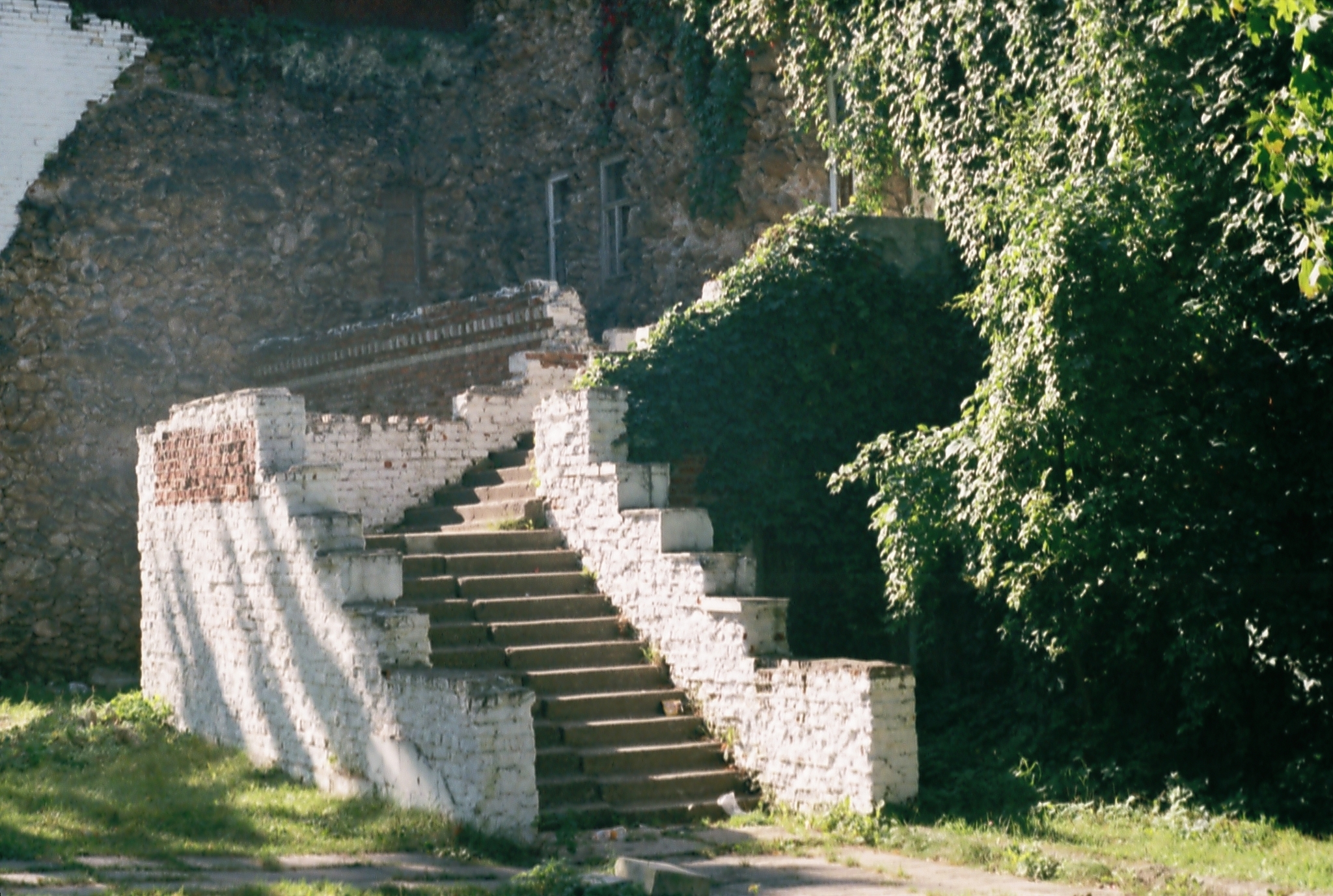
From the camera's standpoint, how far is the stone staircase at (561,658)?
973 centimetres

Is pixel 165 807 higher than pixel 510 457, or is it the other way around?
pixel 510 457

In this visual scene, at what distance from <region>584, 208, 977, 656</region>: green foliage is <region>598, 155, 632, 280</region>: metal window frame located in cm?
474

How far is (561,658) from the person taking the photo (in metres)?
10.9

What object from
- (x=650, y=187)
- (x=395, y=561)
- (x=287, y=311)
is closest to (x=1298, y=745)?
(x=395, y=561)

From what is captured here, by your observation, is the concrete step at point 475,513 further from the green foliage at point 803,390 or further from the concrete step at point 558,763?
the concrete step at point 558,763

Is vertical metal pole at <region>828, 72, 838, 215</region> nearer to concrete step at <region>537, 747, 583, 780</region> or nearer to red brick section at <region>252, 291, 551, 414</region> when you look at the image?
red brick section at <region>252, 291, 551, 414</region>

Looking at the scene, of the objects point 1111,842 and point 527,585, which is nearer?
point 1111,842

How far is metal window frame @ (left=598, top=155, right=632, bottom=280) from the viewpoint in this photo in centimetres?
1745

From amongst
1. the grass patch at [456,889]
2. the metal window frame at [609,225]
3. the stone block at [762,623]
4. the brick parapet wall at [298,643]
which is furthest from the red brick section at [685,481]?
the metal window frame at [609,225]

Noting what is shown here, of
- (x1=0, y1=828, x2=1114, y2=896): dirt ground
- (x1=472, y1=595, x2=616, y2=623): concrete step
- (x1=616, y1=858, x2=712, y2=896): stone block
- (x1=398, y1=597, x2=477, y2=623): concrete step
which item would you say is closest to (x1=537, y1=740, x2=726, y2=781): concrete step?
(x1=0, y1=828, x2=1114, y2=896): dirt ground

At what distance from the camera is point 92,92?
1711cm

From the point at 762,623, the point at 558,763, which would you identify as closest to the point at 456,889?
the point at 558,763

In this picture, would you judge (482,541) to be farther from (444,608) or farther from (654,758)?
(654,758)

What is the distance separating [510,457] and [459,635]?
3.01m
